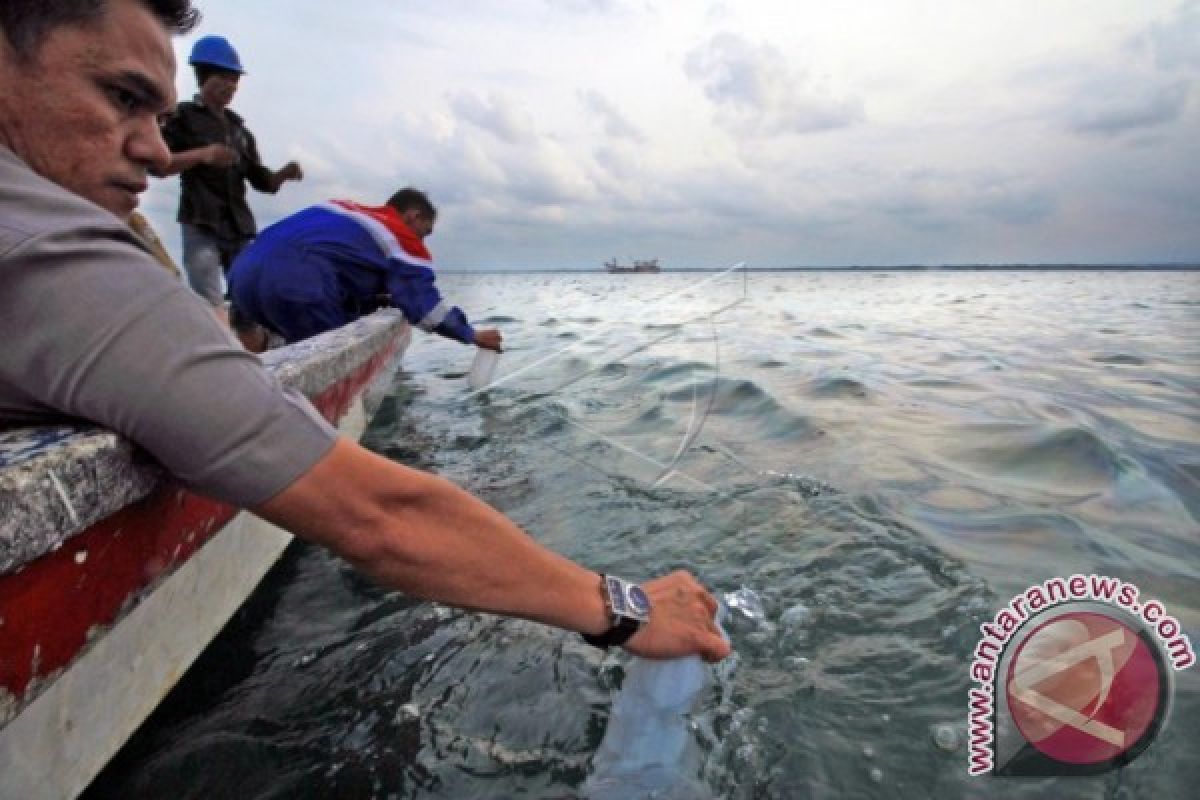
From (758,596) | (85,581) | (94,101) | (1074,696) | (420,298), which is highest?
(94,101)

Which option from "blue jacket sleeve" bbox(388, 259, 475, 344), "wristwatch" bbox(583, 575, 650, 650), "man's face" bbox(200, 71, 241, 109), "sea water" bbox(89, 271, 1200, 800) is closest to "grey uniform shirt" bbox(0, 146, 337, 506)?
"wristwatch" bbox(583, 575, 650, 650)

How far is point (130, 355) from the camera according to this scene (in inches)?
35.6

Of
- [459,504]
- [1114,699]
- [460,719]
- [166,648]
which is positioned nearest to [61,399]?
[459,504]

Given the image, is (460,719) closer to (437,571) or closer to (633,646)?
(633,646)

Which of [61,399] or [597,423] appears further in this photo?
[597,423]

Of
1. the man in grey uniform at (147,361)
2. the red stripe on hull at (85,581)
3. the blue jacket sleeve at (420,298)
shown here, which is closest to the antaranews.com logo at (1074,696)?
the man in grey uniform at (147,361)

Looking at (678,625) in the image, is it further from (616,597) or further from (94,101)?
(94,101)

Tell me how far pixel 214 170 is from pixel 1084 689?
6416mm

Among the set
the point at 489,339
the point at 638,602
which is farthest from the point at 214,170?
the point at 638,602

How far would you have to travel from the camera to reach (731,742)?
6.16 feet

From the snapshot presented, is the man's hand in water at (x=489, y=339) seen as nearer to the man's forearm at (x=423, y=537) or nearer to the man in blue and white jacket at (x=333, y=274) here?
the man in blue and white jacket at (x=333, y=274)

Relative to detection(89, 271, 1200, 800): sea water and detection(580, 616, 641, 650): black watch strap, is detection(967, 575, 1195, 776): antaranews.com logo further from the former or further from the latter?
detection(580, 616, 641, 650): black watch strap

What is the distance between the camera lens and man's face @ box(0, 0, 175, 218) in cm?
112

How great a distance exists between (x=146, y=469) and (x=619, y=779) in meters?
1.33
